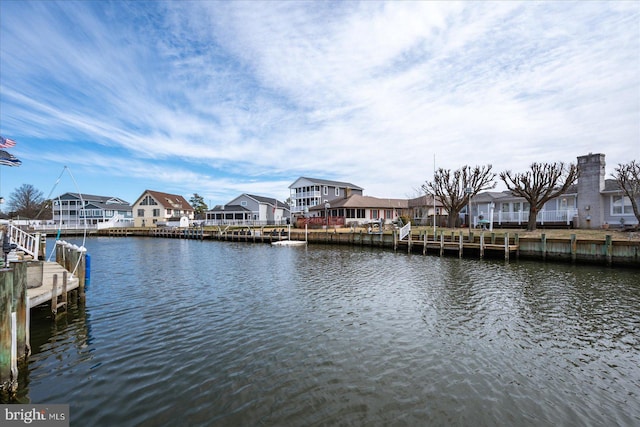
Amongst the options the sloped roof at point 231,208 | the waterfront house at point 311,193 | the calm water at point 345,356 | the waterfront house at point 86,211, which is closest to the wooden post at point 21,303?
the calm water at point 345,356

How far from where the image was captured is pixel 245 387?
21.3ft

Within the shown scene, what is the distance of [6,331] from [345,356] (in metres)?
6.96

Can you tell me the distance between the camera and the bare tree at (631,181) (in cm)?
2673

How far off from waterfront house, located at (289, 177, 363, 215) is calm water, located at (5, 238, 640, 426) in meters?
46.6

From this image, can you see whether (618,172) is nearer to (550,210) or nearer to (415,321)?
(550,210)

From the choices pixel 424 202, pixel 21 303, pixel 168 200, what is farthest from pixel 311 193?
pixel 21 303

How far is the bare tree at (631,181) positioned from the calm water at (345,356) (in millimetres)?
17067

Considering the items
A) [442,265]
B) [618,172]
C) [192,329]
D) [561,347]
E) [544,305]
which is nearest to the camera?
[561,347]

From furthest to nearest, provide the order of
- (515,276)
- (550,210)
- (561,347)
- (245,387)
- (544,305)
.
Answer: (550,210) < (515,276) < (544,305) < (561,347) < (245,387)

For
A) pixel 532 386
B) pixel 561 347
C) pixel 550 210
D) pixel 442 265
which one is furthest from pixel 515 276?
pixel 550 210

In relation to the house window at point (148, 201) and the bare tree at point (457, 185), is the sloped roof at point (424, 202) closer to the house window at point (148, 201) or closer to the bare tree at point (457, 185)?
the bare tree at point (457, 185)

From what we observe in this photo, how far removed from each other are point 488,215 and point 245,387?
130 ft

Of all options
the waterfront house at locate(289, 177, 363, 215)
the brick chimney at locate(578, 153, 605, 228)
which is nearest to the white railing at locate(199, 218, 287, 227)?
the waterfront house at locate(289, 177, 363, 215)

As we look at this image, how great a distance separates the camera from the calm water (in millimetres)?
5746
